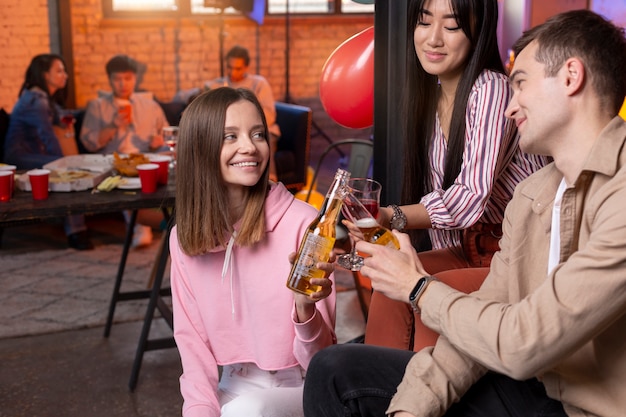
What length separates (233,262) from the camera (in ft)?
6.33

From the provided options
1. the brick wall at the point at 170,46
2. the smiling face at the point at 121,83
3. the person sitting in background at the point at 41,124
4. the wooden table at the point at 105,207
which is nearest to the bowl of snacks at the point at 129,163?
the wooden table at the point at 105,207

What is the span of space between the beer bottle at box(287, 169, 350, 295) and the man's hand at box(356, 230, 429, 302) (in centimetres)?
9

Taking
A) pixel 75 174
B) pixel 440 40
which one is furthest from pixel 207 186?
pixel 75 174

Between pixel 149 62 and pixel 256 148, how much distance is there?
6.70m

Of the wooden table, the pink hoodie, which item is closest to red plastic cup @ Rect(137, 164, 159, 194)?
the wooden table

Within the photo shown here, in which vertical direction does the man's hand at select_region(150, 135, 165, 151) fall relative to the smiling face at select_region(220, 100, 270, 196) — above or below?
below

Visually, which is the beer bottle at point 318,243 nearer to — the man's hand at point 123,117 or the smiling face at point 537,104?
the smiling face at point 537,104

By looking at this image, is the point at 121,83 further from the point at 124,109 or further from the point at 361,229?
the point at 361,229

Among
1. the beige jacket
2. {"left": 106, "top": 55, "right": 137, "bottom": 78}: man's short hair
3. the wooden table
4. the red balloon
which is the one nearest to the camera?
the beige jacket

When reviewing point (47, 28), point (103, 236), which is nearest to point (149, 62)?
point (47, 28)

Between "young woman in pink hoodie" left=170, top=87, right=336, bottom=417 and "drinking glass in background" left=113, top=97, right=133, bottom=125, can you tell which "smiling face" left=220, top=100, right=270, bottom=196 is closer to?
"young woman in pink hoodie" left=170, top=87, right=336, bottom=417

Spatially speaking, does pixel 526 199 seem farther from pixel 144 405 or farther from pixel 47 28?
pixel 47 28

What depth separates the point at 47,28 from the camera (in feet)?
24.9

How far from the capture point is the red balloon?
251 cm
